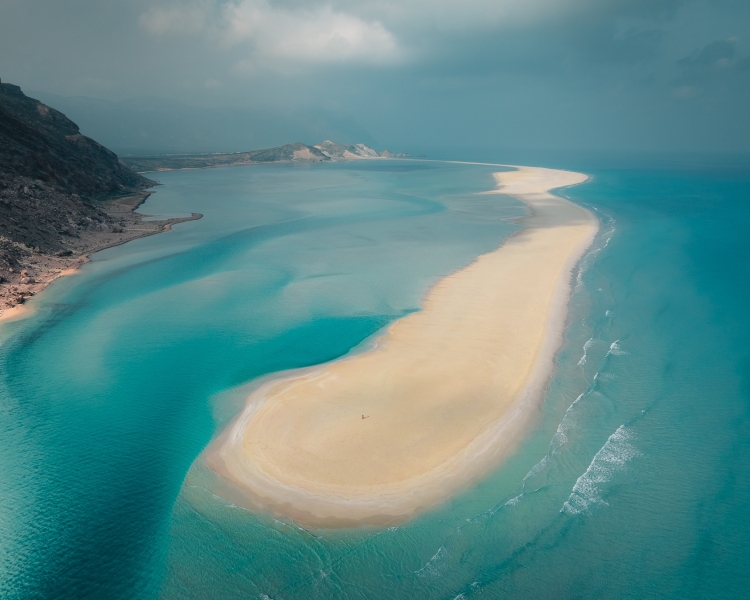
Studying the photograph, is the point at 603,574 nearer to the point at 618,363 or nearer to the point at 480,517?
the point at 480,517

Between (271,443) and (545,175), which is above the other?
(545,175)

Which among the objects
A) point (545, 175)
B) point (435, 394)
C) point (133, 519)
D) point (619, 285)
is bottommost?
point (133, 519)

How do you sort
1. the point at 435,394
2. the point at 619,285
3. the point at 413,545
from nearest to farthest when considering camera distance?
the point at 413,545
the point at 435,394
the point at 619,285

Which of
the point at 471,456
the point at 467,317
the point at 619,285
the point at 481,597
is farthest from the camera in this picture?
the point at 619,285

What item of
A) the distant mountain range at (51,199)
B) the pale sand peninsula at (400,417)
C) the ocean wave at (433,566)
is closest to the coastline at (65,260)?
the distant mountain range at (51,199)

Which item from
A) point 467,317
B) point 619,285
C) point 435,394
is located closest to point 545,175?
point 619,285

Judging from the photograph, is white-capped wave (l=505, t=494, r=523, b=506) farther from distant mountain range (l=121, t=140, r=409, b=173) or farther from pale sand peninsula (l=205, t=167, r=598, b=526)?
distant mountain range (l=121, t=140, r=409, b=173)

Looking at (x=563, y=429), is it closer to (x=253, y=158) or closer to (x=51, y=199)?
(x=51, y=199)

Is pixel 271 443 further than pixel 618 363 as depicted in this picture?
No
